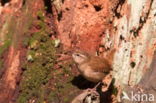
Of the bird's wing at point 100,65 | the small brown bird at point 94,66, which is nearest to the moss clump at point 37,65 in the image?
the small brown bird at point 94,66

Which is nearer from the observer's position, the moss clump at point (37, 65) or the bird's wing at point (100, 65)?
the bird's wing at point (100, 65)

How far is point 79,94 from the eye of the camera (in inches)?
336

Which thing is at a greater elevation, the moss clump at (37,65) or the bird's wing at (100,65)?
the bird's wing at (100,65)

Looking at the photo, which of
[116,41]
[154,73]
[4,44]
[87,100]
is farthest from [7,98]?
[154,73]

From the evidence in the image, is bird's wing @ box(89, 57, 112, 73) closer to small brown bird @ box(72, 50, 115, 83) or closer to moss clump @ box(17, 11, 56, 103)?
small brown bird @ box(72, 50, 115, 83)

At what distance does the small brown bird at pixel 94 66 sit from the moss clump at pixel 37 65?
1.45 m

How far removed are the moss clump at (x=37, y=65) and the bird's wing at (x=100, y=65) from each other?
5.59 ft

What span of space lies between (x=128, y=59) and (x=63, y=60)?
7.30 ft

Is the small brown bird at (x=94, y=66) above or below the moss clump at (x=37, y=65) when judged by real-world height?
above

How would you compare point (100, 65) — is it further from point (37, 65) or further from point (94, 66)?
point (37, 65)

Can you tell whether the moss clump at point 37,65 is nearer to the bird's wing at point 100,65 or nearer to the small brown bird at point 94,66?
the small brown bird at point 94,66

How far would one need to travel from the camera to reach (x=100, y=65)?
25.7ft

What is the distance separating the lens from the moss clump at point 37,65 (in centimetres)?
927

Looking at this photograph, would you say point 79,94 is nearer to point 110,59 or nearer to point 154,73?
point 110,59
